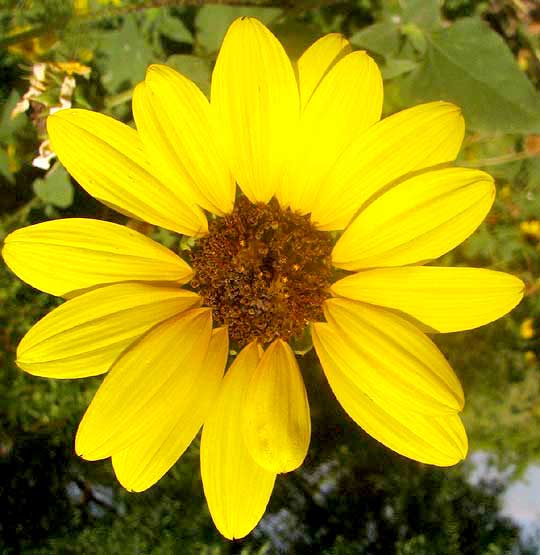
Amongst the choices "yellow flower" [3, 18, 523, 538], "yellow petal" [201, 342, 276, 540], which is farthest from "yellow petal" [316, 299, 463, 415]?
"yellow petal" [201, 342, 276, 540]

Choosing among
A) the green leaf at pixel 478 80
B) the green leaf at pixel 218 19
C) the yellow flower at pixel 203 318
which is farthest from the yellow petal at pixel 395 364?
the green leaf at pixel 218 19

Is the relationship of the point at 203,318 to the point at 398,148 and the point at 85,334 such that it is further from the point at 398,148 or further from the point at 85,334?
the point at 398,148

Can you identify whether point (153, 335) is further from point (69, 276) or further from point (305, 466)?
point (305, 466)

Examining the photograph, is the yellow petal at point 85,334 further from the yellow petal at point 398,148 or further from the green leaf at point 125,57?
the green leaf at point 125,57

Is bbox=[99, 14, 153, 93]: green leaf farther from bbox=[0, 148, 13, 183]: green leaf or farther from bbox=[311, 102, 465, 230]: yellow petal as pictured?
bbox=[311, 102, 465, 230]: yellow petal

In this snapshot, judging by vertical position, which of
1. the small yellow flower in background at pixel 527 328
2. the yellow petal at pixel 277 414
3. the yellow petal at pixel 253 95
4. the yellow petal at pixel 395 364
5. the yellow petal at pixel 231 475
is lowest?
the small yellow flower in background at pixel 527 328

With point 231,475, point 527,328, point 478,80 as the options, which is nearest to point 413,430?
Answer: point 231,475
